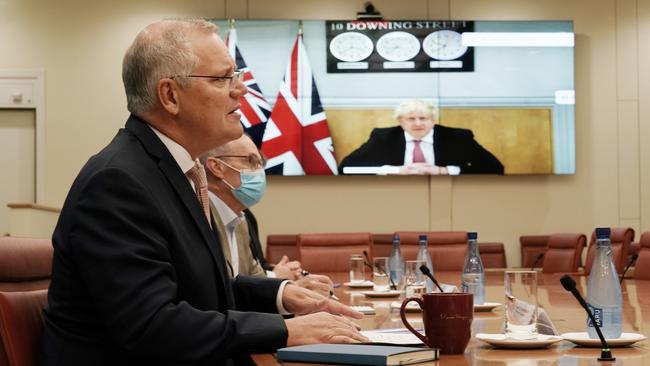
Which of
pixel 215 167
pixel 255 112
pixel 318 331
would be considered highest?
pixel 255 112

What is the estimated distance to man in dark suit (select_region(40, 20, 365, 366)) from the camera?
1851mm

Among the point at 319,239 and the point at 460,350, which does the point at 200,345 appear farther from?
the point at 319,239

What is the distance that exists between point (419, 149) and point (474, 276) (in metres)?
6.06

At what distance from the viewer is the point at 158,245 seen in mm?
1909

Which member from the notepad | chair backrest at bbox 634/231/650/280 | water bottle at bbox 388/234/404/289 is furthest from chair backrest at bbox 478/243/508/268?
the notepad

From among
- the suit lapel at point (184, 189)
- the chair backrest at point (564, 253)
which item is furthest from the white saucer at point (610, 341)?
the chair backrest at point (564, 253)

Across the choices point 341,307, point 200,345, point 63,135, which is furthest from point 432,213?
point 200,345

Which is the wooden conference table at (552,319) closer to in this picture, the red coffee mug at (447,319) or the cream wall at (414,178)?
the red coffee mug at (447,319)

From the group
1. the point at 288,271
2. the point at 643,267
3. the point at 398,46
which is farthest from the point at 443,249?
the point at 398,46

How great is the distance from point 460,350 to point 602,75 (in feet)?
27.3

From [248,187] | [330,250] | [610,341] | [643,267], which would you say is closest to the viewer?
[610,341]

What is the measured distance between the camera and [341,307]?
2.48 metres

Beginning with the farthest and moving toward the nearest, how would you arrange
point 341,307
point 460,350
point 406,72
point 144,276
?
1. point 406,72
2. point 341,307
3. point 460,350
4. point 144,276

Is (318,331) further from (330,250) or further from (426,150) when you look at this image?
(426,150)
